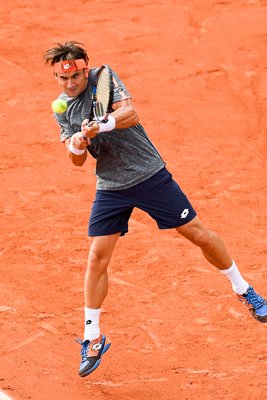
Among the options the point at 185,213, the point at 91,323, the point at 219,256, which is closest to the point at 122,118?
the point at 185,213

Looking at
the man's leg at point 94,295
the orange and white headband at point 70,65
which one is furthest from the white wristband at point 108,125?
the man's leg at point 94,295

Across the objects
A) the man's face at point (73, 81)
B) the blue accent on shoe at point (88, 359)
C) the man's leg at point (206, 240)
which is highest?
the man's face at point (73, 81)

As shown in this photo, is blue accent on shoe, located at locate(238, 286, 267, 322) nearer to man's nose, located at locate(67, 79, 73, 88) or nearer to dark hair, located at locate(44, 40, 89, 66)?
man's nose, located at locate(67, 79, 73, 88)

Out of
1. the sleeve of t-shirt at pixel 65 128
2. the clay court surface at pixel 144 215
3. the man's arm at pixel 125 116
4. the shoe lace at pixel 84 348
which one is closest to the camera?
the man's arm at pixel 125 116

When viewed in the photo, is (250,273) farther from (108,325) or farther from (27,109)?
(27,109)

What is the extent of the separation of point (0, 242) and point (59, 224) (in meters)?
0.76

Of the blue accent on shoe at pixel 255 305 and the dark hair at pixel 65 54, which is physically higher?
the dark hair at pixel 65 54

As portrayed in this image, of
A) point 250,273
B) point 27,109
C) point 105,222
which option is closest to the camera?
point 105,222

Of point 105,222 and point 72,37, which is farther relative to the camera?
point 72,37

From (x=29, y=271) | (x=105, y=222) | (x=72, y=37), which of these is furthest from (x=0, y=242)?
(x=72, y=37)

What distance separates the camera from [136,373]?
26.8 feet

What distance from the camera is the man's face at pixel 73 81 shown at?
7707 millimetres

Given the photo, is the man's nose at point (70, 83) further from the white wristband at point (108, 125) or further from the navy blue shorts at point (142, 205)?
the navy blue shorts at point (142, 205)

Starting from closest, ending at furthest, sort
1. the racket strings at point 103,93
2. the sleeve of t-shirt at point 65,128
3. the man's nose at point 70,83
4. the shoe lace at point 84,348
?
the racket strings at point 103,93, the man's nose at point 70,83, the sleeve of t-shirt at point 65,128, the shoe lace at point 84,348
